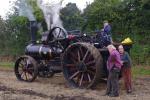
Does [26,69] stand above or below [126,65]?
below

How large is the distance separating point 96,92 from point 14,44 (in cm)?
1412

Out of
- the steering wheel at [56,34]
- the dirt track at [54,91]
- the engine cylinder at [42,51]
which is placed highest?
the steering wheel at [56,34]

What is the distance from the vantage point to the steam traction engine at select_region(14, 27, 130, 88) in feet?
42.3

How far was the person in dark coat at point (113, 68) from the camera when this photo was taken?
1189 cm

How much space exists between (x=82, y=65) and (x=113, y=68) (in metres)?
1.37

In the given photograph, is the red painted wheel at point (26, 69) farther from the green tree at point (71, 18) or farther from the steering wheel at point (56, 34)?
the green tree at point (71, 18)

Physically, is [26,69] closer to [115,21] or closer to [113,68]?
[113,68]

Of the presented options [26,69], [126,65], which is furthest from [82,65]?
[26,69]

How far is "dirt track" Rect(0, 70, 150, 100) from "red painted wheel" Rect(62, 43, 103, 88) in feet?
1.09

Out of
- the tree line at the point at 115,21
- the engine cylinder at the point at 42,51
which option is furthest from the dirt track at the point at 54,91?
the tree line at the point at 115,21

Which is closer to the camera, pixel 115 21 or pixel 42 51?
pixel 42 51

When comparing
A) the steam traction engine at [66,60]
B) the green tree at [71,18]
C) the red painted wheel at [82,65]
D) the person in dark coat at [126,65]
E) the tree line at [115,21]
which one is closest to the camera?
the person in dark coat at [126,65]

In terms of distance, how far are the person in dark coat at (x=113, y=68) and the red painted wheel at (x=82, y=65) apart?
60 cm

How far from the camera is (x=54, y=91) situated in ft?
42.9
